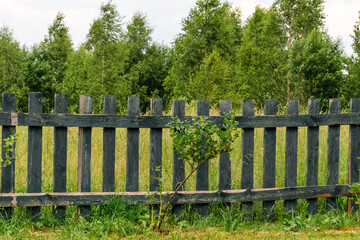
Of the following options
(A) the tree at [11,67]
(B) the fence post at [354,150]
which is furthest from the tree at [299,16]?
(B) the fence post at [354,150]

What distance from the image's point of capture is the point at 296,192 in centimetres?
470

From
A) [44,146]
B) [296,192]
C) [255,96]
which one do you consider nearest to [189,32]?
[255,96]

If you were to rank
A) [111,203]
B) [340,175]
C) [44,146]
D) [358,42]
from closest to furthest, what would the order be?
1. [111,203]
2. [340,175]
3. [44,146]
4. [358,42]

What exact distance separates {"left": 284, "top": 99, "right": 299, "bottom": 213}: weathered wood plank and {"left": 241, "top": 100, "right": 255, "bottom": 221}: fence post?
52 centimetres

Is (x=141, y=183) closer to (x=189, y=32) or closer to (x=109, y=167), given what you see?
(x=109, y=167)

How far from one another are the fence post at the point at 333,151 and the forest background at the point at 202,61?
47.7 feet

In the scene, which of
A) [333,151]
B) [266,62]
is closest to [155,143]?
[333,151]

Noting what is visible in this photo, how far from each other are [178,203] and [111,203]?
0.76 m

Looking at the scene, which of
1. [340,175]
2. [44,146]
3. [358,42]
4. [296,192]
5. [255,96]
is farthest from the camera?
[255,96]

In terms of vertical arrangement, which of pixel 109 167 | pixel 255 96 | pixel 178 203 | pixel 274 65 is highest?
pixel 274 65

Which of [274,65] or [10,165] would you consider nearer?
[10,165]

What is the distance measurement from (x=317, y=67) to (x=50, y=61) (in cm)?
2475

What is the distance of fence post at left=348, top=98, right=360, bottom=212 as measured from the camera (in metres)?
5.01

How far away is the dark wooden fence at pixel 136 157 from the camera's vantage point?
4090 mm
